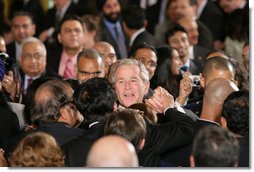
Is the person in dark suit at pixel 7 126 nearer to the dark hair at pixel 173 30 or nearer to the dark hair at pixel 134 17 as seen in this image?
the dark hair at pixel 173 30

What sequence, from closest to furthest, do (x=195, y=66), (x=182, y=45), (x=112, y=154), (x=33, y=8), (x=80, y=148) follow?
(x=112, y=154), (x=80, y=148), (x=195, y=66), (x=182, y=45), (x=33, y=8)

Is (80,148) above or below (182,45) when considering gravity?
below

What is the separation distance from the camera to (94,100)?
6586mm

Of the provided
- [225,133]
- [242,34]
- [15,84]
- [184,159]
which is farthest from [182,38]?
[225,133]

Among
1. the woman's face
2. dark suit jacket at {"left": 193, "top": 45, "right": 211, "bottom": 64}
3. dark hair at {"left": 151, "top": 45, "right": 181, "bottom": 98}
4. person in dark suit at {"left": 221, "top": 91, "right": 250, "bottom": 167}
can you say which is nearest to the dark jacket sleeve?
person in dark suit at {"left": 221, "top": 91, "right": 250, "bottom": 167}

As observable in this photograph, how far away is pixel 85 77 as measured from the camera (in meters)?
8.87

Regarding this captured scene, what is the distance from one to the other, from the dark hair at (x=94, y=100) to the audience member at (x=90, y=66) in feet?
7.00

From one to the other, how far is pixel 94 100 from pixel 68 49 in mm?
4197

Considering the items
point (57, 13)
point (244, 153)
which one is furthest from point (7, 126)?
point (57, 13)

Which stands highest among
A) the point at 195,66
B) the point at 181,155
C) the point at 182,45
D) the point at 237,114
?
the point at 182,45

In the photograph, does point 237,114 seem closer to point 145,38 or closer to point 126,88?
point 126,88

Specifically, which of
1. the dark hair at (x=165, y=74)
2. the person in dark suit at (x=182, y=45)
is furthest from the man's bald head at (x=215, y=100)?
the person in dark suit at (x=182, y=45)

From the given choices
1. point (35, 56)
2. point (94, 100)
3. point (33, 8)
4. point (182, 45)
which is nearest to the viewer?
point (94, 100)

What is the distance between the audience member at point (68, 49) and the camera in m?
10.7
